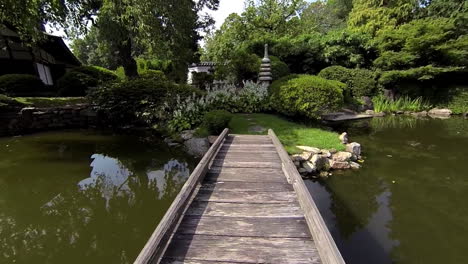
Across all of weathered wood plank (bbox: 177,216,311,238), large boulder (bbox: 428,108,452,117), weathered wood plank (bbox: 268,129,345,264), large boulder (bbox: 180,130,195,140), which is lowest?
large boulder (bbox: 428,108,452,117)

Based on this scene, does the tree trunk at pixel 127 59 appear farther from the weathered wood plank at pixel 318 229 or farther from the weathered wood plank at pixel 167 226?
the weathered wood plank at pixel 318 229

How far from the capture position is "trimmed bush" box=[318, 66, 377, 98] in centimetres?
1619

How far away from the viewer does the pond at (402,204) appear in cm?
333

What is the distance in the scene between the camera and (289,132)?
8.12m

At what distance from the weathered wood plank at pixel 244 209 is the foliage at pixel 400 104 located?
1463 centimetres

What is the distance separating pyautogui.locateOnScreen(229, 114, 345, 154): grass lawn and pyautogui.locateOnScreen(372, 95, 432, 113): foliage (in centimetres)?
Answer: 896

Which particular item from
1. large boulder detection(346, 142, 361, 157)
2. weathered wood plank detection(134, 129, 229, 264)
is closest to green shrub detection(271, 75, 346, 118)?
large boulder detection(346, 142, 361, 157)

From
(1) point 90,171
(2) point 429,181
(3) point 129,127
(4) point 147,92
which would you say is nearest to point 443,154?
(2) point 429,181

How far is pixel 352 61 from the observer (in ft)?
57.1

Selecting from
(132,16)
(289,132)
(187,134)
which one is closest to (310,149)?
(289,132)

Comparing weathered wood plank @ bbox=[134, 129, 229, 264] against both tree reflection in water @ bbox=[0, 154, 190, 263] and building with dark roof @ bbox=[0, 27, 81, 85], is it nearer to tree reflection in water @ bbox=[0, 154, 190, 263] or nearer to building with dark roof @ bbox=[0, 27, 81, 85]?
tree reflection in water @ bbox=[0, 154, 190, 263]

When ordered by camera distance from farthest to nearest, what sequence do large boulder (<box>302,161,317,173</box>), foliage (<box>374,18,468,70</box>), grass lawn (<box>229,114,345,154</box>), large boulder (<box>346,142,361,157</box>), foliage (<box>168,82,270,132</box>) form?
1. foliage (<box>374,18,468,70</box>)
2. foliage (<box>168,82,270,132</box>)
3. grass lawn (<box>229,114,345,154</box>)
4. large boulder (<box>346,142,361,157</box>)
5. large boulder (<box>302,161,317,173</box>)

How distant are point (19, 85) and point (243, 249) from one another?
16.9 meters

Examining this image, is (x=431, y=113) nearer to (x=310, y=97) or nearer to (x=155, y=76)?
(x=310, y=97)
